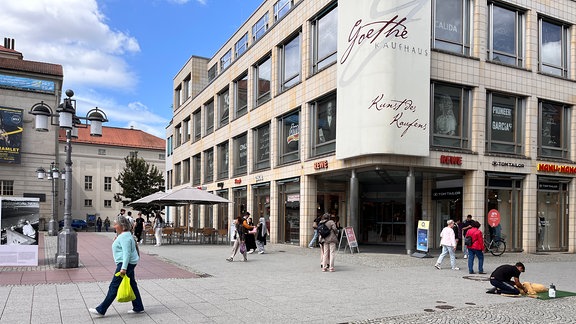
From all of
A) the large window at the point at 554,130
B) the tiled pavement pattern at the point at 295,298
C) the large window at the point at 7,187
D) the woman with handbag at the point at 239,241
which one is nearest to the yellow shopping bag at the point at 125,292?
the tiled pavement pattern at the point at 295,298

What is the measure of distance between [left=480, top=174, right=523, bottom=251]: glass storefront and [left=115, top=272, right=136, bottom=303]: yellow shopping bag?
17787mm

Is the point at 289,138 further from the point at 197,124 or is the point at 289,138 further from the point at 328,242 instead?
the point at 197,124

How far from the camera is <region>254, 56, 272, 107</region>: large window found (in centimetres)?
2985

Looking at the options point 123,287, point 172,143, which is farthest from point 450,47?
point 172,143

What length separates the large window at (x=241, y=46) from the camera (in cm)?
3588

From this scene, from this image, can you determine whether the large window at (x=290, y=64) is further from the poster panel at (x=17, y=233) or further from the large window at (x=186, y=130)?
the large window at (x=186, y=130)

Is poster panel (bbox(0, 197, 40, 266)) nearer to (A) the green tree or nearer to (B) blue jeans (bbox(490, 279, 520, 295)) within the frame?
(B) blue jeans (bbox(490, 279, 520, 295))

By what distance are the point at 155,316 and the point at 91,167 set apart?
248 feet

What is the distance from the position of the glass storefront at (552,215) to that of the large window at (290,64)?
12641 mm

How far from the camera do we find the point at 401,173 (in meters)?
22.7

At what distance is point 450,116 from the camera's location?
21.0 metres

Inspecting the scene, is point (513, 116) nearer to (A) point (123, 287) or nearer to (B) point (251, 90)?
(B) point (251, 90)

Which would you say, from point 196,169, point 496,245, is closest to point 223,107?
point 196,169

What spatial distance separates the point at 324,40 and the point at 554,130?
11593mm
